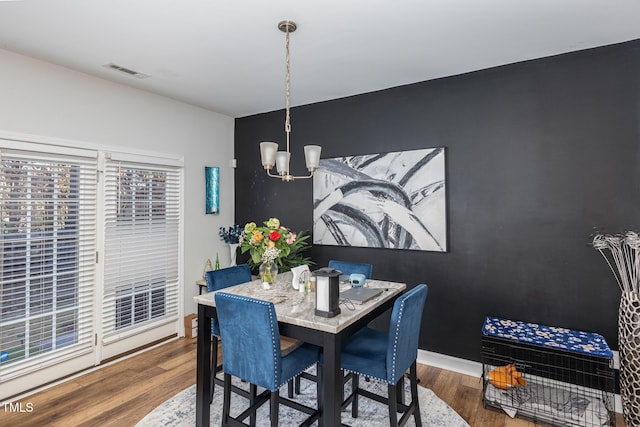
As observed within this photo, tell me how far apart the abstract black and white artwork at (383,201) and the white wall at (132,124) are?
144 cm

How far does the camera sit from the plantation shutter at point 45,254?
2.69 m

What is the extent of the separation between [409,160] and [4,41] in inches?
135

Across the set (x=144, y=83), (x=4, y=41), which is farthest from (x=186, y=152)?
(x=4, y=41)

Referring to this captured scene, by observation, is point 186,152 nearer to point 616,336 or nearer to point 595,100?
point 595,100

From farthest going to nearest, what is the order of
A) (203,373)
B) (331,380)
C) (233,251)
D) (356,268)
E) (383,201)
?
(233,251), (383,201), (356,268), (203,373), (331,380)

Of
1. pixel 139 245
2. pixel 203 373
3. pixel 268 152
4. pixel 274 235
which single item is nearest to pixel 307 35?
pixel 268 152

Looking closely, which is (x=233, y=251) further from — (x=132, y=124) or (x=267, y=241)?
(x=267, y=241)

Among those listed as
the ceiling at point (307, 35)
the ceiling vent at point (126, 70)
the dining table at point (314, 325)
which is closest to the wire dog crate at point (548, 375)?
the dining table at point (314, 325)

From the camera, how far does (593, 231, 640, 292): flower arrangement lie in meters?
2.28

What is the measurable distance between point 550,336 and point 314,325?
1.92 meters

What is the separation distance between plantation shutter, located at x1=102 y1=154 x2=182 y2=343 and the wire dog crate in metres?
3.29

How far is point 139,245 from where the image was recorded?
3.60m

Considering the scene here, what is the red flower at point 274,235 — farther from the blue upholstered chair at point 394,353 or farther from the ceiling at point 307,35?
the ceiling at point 307,35

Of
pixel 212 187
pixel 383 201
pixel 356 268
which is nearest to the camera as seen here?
pixel 356 268
